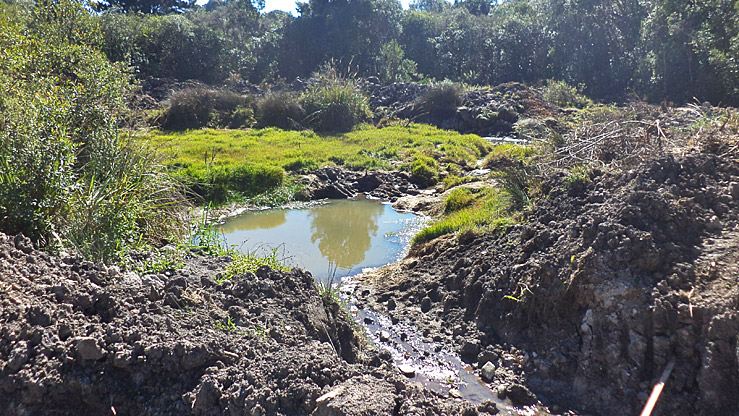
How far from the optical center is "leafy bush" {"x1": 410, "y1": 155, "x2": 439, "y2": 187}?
13375 mm

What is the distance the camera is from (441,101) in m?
23.7

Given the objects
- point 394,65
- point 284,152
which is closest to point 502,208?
point 284,152

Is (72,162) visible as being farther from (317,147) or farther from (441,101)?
(441,101)

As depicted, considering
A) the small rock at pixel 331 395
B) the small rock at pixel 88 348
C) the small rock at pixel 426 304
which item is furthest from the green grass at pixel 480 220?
the small rock at pixel 88 348

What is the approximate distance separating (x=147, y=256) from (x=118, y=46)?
2450 centimetres

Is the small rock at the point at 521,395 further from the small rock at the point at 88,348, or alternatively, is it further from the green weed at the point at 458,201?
the green weed at the point at 458,201

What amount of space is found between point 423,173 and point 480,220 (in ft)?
20.9

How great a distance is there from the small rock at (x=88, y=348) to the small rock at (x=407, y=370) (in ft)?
8.02

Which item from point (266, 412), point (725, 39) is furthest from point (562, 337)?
point (725, 39)

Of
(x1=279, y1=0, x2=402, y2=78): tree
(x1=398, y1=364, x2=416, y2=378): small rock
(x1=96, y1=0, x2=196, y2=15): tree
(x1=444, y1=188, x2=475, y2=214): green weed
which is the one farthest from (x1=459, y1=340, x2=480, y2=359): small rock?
(x1=96, y1=0, x2=196, y2=15): tree

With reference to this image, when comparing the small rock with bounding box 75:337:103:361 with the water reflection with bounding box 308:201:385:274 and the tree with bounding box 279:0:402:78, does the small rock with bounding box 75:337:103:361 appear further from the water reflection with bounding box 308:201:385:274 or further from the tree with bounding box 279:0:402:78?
the tree with bounding box 279:0:402:78

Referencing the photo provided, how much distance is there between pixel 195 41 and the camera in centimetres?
3041

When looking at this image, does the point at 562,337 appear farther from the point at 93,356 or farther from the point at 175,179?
the point at 175,179

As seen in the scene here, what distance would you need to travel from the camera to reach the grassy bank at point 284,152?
38.6ft
